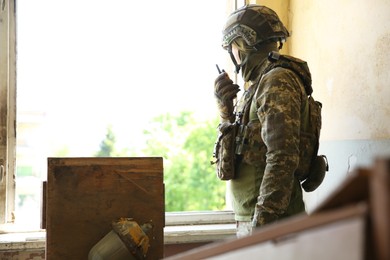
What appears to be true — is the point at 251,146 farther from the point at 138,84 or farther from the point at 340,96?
the point at 138,84

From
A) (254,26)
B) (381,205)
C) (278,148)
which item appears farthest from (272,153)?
(381,205)

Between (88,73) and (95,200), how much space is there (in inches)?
52.8

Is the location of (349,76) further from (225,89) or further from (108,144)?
(108,144)

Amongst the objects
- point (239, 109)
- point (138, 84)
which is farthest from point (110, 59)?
point (239, 109)

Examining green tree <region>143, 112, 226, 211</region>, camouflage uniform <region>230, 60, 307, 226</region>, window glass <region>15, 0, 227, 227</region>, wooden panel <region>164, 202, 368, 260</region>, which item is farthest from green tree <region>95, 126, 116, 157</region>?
wooden panel <region>164, 202, 368, 260</region>

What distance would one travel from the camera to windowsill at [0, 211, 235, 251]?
249 centimetres

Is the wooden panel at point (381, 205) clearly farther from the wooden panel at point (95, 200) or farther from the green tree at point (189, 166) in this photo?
the green tree at point (189, 166)

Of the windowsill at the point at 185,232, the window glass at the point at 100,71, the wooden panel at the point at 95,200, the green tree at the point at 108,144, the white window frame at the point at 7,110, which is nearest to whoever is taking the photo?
the wooden panel at the point at 95,200

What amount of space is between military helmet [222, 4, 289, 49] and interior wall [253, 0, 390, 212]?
0.37 m

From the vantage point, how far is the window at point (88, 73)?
2.74m

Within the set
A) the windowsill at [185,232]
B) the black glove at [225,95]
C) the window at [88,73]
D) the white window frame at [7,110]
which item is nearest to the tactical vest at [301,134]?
the black glove at [225,95]

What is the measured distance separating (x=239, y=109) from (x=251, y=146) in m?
0.21

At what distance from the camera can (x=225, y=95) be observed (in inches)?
86.9

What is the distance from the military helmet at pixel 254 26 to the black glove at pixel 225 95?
166mm
